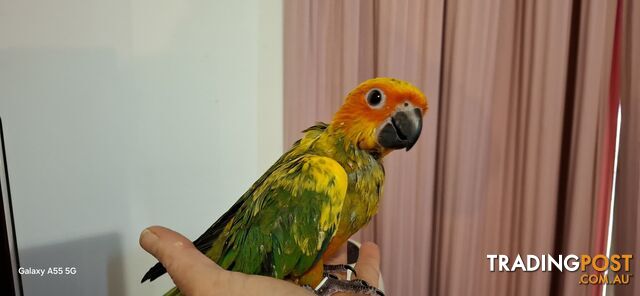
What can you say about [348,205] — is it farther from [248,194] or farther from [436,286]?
[436,286]

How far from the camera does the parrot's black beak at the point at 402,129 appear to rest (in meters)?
0.53

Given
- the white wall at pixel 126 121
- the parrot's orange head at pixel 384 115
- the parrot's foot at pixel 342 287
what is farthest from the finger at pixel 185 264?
the white wall at pixel 126 121

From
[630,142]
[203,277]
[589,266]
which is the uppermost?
[630,142]

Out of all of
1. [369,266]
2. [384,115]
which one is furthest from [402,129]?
[369,266]

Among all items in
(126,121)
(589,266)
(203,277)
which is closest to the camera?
(203,277)

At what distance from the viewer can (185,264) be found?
509 millimetres

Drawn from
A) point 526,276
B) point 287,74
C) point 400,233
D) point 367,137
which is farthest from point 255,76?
point 526,276

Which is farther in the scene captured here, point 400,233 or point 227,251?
point 400,233

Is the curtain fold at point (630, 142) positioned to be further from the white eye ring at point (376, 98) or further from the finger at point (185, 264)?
the finger at point (185, 264)

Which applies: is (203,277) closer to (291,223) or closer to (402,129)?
(291,223)

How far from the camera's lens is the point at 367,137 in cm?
55

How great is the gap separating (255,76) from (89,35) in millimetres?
406

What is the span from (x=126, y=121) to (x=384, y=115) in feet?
2.28

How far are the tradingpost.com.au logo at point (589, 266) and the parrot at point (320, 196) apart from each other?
0.49m
